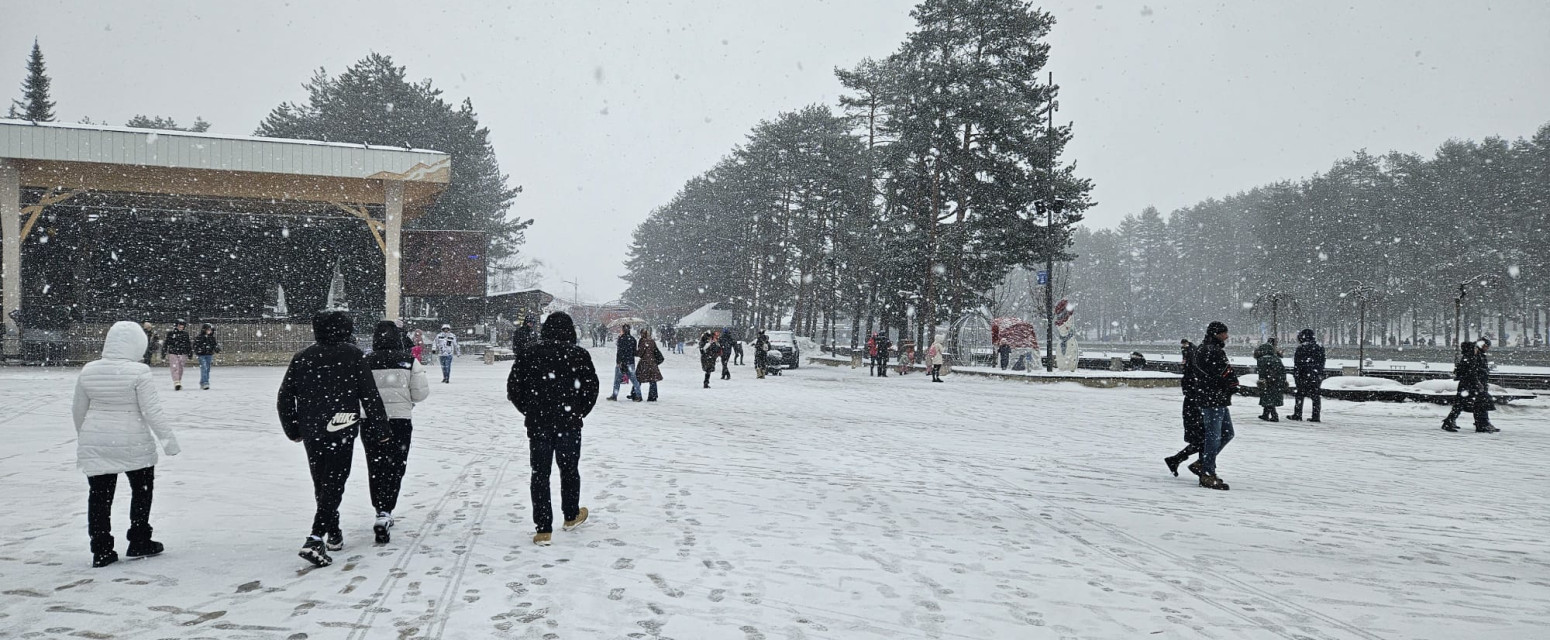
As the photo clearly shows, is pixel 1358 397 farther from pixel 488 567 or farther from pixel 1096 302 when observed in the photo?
pixel 1096 302

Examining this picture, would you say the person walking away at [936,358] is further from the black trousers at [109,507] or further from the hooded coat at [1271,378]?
the black trousers at [109,507]

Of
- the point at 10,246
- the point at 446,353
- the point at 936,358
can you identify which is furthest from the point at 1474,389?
the point at 10,246

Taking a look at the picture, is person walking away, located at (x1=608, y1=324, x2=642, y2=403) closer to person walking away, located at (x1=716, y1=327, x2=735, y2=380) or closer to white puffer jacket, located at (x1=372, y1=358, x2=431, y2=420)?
person walking away, located at (x1=716, y1=327, x2=735, y2=380)

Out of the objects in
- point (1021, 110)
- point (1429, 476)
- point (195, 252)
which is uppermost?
point (1021, 110)

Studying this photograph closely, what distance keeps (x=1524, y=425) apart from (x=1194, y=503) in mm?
11530

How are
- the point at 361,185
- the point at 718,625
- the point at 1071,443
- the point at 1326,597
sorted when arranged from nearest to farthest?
1. the point at 718,625
2. the point at 1326,597
3. the point at 1071,443
4. the point at 361,185

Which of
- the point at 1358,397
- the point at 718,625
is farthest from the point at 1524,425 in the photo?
the point at 718,625

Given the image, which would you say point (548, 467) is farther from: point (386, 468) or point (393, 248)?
point (393, 248)

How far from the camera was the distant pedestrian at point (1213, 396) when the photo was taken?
7594mm

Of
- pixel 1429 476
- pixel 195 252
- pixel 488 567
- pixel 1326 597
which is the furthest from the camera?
pixel 195 252

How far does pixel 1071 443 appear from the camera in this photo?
36.3 ft

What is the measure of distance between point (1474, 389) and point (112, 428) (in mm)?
16795

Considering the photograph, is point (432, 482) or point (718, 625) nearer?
point (718, 625)

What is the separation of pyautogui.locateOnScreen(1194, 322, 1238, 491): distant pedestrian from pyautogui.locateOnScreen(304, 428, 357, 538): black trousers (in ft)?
23.1
